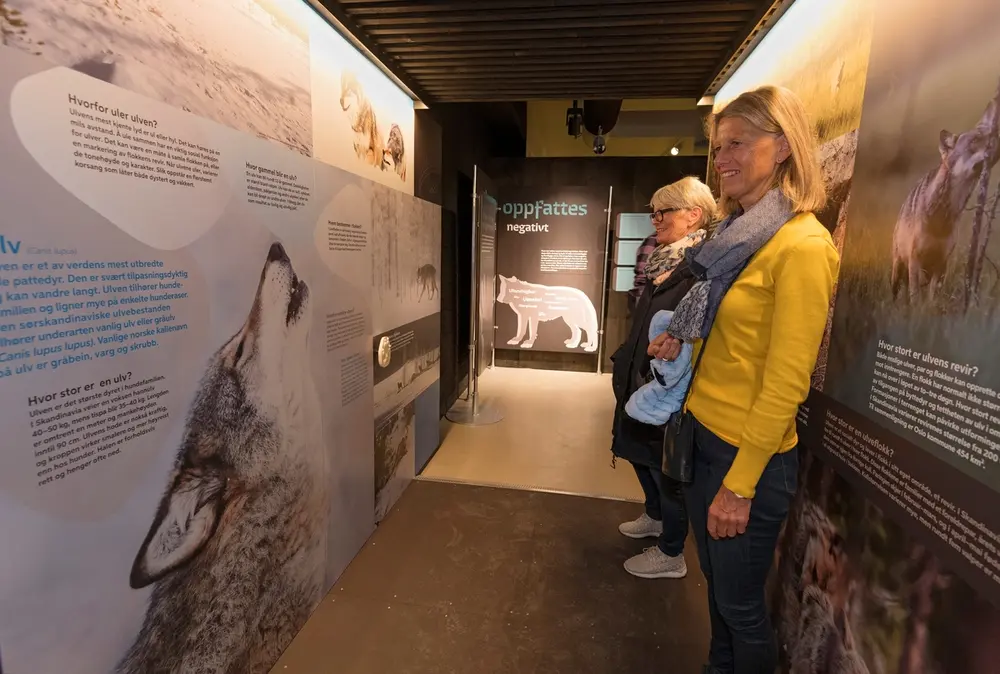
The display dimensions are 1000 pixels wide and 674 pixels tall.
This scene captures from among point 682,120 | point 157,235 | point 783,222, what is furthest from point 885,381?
point 682,120

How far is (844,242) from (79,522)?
207 cm

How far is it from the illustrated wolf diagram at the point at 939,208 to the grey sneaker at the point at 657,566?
1.67 metres

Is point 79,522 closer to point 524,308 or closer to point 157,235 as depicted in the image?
point 157,235

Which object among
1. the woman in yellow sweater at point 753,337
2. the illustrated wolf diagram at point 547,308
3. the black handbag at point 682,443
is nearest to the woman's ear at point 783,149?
the woman in yellow sweater at point 753,337

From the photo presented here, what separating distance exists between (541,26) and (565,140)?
23.5 ft

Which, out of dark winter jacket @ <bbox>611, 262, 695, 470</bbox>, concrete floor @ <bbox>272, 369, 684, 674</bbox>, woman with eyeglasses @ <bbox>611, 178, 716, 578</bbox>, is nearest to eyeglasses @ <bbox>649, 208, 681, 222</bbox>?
woman with eyeglasses @ <bbox>611, 178, 716, 578</bbox>

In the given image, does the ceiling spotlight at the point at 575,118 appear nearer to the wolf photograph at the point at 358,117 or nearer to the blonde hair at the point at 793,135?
the wolf photograph at the point at 358,117

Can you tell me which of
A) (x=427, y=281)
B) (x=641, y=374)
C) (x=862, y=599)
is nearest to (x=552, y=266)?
(x=427, y=281)

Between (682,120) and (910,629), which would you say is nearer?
(910,629)

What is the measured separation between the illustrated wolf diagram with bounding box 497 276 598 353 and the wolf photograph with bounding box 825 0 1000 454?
14.6 feet

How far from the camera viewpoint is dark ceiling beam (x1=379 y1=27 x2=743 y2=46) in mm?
2195

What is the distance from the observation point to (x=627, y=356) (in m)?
2.16

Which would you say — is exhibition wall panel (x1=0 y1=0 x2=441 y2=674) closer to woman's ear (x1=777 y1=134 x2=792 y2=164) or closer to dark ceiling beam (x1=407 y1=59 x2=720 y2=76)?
dark ceiling beam (x1=407 y1=59 x2=720 y2=76)

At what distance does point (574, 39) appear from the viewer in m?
2.27
